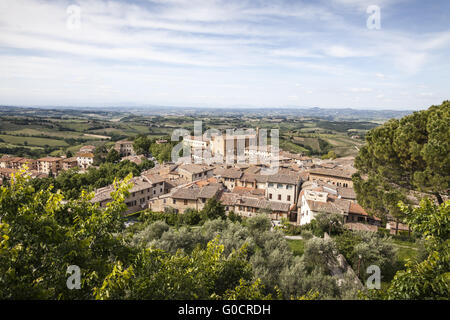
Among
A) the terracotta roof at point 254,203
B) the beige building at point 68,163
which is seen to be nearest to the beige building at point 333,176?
the terracotta roof at point 254,203

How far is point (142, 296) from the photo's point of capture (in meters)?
5.57

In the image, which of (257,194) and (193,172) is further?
(193,172)

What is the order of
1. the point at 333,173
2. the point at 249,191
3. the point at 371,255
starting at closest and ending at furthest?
the point at 371,255, the point at 249,191, the point at 333,173

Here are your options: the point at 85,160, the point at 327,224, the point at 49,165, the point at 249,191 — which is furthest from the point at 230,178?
the point at 49,165

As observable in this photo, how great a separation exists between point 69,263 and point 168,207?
100 feet

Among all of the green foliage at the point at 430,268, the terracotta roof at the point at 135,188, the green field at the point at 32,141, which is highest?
the green foliage at the point at 430,268

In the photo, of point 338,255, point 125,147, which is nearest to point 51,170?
point 125,147

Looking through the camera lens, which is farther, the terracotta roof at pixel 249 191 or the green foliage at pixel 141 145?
the green foliage at pixel 141 145

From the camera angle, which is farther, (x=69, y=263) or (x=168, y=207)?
(x=168, y=207)

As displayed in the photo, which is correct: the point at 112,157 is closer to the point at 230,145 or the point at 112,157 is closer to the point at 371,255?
the point at 230,145

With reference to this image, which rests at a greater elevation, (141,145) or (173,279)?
(173,279)

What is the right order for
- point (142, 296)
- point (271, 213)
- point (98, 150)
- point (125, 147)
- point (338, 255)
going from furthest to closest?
point (125, 147) < point (98, 150) < point (271, 213) < point (338, 255) < point (142, 296)

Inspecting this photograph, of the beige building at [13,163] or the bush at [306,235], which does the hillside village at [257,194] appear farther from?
the beige building at [13,163]
